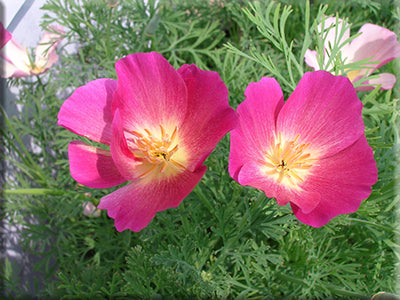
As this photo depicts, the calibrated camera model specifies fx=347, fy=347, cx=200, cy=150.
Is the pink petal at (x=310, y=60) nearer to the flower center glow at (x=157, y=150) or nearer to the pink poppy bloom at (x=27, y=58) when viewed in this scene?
the flower center glow at (x=157, y=150)

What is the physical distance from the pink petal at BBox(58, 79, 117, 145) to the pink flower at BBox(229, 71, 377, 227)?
0.77ft

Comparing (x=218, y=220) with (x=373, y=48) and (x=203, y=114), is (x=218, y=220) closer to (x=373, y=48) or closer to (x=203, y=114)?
(x=203, y=114)

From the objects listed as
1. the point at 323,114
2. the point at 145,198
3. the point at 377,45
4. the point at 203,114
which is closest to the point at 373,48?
the point at 377,45

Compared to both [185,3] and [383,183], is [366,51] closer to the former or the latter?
[383,183]

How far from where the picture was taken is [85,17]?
1337 millimetres

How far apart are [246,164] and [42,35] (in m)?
1.18

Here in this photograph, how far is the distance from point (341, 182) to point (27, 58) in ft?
3.90

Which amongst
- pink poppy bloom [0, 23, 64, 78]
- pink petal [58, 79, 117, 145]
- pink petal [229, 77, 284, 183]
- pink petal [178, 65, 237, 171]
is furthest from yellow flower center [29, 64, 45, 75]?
pink petal [229, 77, 284, 183]

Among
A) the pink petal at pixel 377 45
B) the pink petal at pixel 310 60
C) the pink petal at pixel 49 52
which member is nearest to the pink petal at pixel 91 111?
the pink petal at pixel 310 60

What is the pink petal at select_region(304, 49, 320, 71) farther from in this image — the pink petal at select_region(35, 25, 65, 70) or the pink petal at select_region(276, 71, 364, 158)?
the pink petal at select_region(35, 25, 65, 70)

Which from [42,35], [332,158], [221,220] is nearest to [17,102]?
[42,35]

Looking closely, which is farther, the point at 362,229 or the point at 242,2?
the point at 242,2

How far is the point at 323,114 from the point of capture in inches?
23.9

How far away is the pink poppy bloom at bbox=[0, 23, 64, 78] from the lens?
1.19 metres
